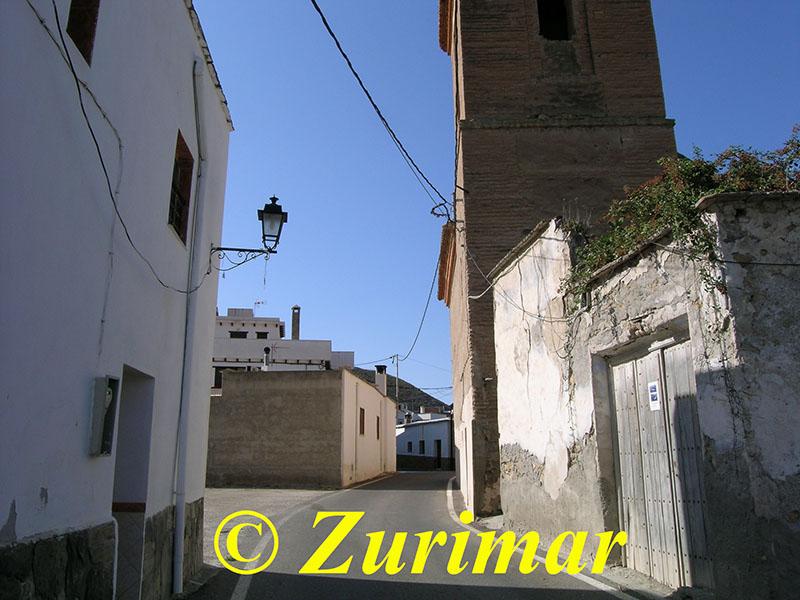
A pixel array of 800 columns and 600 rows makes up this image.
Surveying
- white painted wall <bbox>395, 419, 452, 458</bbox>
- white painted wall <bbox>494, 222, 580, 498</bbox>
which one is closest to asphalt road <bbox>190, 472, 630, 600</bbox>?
white painted wall <bbox>494, 222, 580, 498</bbox>

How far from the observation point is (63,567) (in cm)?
379

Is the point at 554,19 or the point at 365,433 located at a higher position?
the point at 554,19

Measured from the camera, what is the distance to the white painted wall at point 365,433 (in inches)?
1000

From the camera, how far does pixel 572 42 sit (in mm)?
16141

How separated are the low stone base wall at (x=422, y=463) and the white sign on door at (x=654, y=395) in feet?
137

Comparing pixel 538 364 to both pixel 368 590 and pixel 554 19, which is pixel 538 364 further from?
pixel 554 19

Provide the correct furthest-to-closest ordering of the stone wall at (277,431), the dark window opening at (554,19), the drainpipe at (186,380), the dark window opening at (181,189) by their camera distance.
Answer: the stone wall at (277,431) < the dark window opening at (554,19) < the dark window opening at (181,189) < the drainpipe at (186,380)

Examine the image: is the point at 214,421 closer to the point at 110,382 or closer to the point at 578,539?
the point at 578,539

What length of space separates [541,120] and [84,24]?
40.5ft

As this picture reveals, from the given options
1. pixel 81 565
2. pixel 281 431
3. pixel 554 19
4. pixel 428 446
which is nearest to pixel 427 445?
pixel 428 446

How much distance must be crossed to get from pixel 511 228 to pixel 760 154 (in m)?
7.90

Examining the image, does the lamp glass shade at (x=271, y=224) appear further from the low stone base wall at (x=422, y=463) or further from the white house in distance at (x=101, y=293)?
the low stone base wall at (x=422, y=463)

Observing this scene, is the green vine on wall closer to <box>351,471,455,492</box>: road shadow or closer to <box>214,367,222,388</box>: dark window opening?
<box>351,471,455,492</box>: road shadow

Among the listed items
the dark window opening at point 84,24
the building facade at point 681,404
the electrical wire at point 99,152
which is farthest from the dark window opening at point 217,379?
the dark window opening at point 84,24
